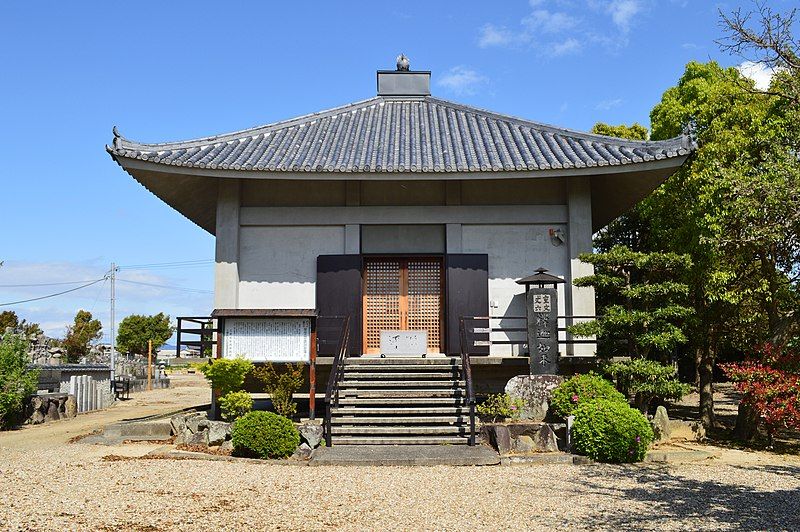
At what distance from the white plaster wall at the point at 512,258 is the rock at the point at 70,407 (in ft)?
37.6

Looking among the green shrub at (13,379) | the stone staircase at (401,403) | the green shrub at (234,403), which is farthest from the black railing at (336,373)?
the green shrub at (13,379)

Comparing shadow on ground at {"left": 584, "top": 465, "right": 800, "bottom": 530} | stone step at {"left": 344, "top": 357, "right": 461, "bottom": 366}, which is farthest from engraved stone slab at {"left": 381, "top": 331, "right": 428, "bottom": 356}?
shadow on ground at {"left": 584, "top": 465, "right": 800, "bottom": 530}

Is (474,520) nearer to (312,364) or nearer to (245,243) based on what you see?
(312,364)

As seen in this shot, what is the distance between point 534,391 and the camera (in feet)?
41.7

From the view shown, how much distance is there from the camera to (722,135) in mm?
14258

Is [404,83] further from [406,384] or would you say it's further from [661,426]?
[661,426]

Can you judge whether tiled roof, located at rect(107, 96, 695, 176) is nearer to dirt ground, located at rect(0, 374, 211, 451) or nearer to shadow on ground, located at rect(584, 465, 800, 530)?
dirt ground, located at rect(0, 374, 211, 451)

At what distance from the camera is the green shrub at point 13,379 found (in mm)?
16062

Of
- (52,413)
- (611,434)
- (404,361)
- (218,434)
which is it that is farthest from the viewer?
(52,413)

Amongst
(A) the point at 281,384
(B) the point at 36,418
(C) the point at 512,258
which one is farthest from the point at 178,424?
(C) the point at 512,258

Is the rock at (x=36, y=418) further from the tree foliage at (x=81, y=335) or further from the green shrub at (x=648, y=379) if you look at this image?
the tree foliage at (x=81, y=335)

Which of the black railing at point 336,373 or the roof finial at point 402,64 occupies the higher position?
the roof finial at point 402,64

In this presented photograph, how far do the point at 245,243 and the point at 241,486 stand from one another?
25.7 ft

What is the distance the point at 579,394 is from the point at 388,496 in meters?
4.72
